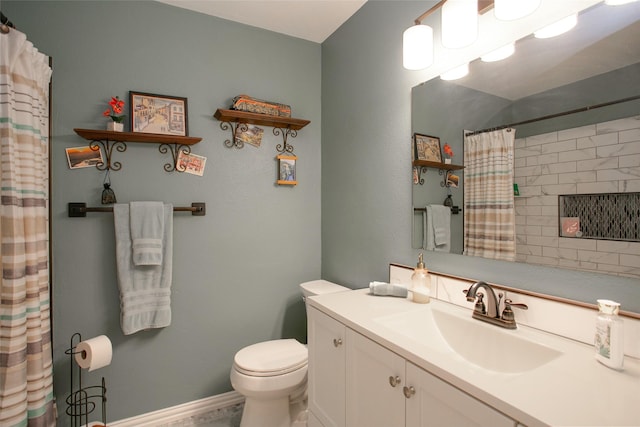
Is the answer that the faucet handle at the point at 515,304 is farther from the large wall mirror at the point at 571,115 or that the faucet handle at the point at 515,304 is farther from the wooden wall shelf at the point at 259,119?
the wooden wall shelf at the point at 259,119

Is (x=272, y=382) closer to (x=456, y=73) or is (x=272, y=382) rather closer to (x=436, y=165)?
(x=436, y=165)

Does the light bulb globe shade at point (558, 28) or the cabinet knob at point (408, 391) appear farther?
the light bulb globe shade at point (558, 28)

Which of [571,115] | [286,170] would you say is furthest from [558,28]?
[286,170]

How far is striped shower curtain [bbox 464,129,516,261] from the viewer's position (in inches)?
45.9

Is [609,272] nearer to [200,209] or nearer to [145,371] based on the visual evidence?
[200,209]

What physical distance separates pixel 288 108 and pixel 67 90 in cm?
125

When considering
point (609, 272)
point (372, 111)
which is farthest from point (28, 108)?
point (609, 272)

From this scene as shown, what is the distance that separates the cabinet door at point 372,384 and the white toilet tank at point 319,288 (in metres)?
0.86

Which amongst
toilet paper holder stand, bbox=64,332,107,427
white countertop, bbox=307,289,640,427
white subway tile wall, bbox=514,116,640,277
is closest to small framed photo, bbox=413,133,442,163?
white subway tile wall, bbox=514,116,640,277

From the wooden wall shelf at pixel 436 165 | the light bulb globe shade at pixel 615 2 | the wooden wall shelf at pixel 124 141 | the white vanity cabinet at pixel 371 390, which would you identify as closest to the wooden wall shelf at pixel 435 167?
the wooden wall shelf at pixel 436 165

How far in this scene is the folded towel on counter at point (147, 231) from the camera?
175 cm

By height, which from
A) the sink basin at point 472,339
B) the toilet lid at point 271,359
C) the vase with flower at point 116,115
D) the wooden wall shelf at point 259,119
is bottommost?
the toilet lid at point 271,359

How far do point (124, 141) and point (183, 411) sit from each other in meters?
1.69

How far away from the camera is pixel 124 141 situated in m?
1.82
